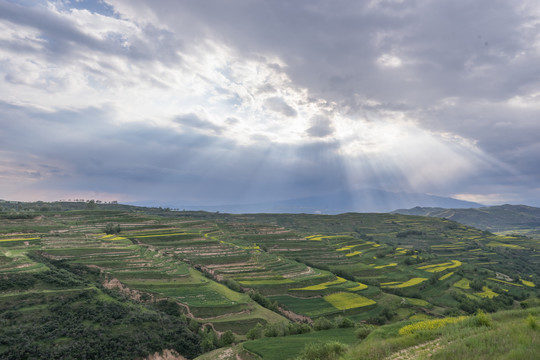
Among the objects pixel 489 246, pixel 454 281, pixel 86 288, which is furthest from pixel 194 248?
pixel 489 246

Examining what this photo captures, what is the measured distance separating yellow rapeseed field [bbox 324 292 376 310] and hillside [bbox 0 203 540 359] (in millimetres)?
247

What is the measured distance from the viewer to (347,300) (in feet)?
210

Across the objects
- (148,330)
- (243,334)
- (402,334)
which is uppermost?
(402,334)

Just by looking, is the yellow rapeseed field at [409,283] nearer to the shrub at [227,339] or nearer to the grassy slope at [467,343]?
the shrub at [227,339]

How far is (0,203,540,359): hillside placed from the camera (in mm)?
39781

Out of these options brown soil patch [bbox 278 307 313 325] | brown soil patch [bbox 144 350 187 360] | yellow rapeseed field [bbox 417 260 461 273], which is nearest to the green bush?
brown soil patch [bbox 144 350 187 360]

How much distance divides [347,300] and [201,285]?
34.7 meters

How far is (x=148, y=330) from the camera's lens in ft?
137

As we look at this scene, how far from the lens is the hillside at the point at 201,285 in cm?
3978

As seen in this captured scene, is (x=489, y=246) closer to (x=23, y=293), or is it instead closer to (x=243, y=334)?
(x=243, y=334)

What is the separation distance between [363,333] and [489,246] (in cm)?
15557

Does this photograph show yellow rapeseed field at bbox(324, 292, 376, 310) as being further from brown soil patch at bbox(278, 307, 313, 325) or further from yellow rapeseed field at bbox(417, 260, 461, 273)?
yellow rapeseed field at bbox(417, 260, 461, 273)

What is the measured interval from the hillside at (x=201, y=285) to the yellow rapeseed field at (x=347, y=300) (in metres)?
0.25

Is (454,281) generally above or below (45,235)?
below
